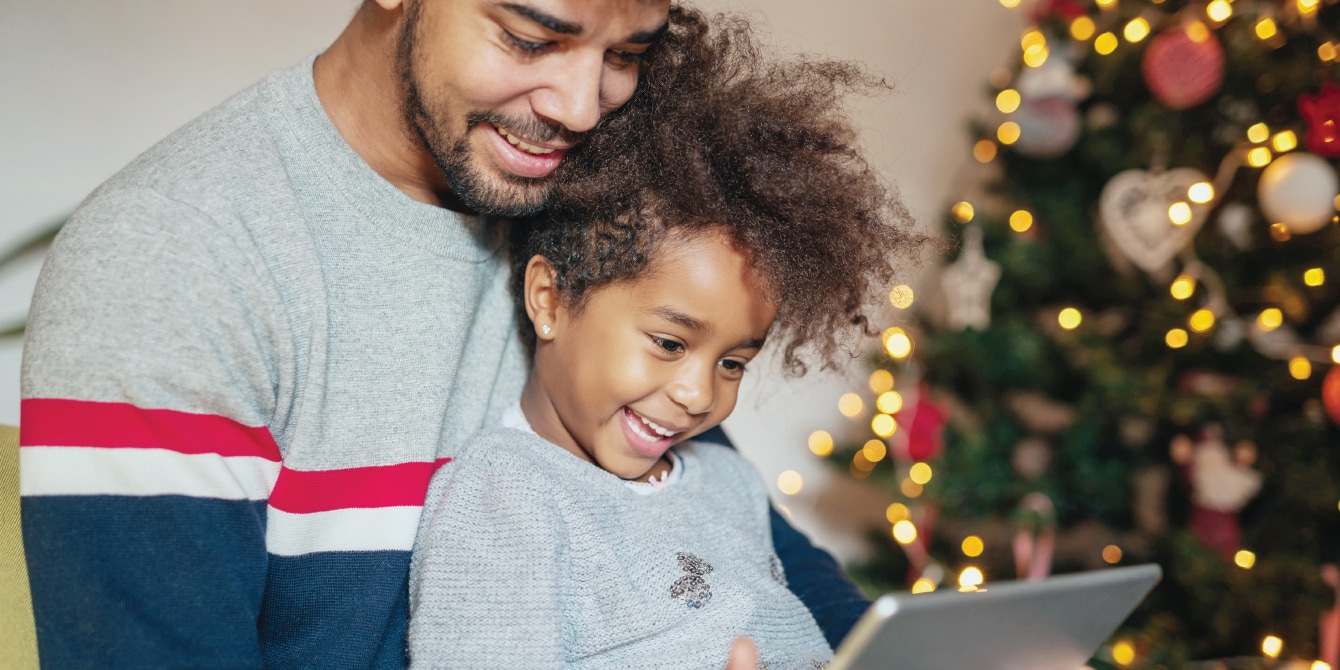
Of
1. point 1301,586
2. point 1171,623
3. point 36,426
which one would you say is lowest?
point 1171,623

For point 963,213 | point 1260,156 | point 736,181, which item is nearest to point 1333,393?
point 1260,156

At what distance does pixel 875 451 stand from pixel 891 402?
153 mm

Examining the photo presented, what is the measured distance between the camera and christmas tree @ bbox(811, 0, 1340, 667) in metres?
1.96

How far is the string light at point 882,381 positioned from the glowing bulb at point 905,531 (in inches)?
13.1

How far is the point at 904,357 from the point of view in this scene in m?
2.26

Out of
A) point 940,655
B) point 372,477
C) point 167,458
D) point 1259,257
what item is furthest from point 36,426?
point 1259,257

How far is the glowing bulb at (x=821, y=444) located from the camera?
241 cm

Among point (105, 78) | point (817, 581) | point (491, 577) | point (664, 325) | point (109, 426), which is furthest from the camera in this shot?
point (105, 78)

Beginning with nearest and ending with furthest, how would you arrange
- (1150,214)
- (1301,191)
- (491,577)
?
(491,577) < (1301,191) < (1150,214)

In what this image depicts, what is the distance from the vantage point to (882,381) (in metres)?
2.27

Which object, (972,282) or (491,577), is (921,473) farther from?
(491,577)

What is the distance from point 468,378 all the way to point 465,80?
1.29ft

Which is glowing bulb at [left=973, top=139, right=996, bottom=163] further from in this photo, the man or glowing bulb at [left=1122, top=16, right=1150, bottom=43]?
the man

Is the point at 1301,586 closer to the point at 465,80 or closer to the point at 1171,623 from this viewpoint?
the point at 1171,623
